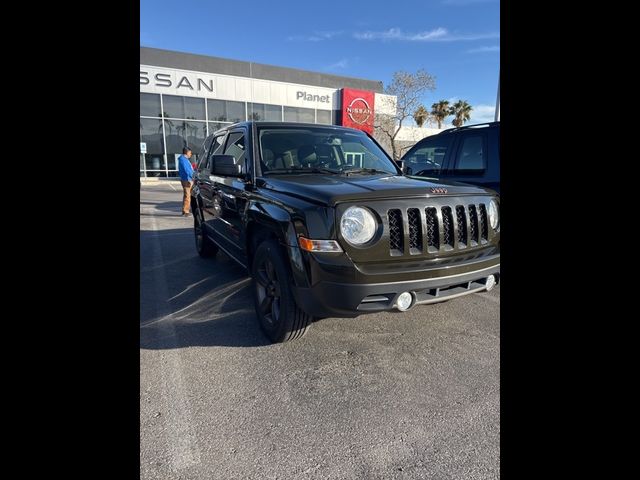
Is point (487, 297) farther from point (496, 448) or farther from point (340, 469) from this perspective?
point (340, 469)

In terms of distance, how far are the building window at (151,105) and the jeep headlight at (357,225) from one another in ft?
82.8

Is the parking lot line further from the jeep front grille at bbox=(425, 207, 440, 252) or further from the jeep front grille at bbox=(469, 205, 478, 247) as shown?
the jeep front grille at bbox=(469, 205, 478, 247)

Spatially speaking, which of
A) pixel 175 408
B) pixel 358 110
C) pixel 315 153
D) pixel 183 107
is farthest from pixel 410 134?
pixel 175 408

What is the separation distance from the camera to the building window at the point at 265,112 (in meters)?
27.2

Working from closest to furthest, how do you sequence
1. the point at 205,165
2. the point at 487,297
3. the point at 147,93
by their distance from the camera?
the point at 487,297, the point at 205,165, the point at 147,93

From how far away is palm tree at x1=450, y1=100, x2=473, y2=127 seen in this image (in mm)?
39250

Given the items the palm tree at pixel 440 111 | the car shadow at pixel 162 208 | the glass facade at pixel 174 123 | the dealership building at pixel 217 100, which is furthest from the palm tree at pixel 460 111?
the car shadow at pixel 162 208

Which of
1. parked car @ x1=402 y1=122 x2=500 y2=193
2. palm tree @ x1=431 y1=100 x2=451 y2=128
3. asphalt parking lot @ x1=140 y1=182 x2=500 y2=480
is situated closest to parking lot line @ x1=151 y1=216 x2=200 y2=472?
asphalt parking lot @ x1=140 y1=182 x2=500 y2=480

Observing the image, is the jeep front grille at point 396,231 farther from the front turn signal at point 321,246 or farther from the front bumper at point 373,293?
the front turn signal at point 321,246

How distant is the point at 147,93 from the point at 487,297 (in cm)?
2558

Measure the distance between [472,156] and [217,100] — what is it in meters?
24.1

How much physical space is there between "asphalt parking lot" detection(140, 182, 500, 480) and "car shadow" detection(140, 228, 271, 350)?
2 centimetres

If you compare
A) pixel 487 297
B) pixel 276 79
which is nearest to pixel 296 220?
pixel 487 297
